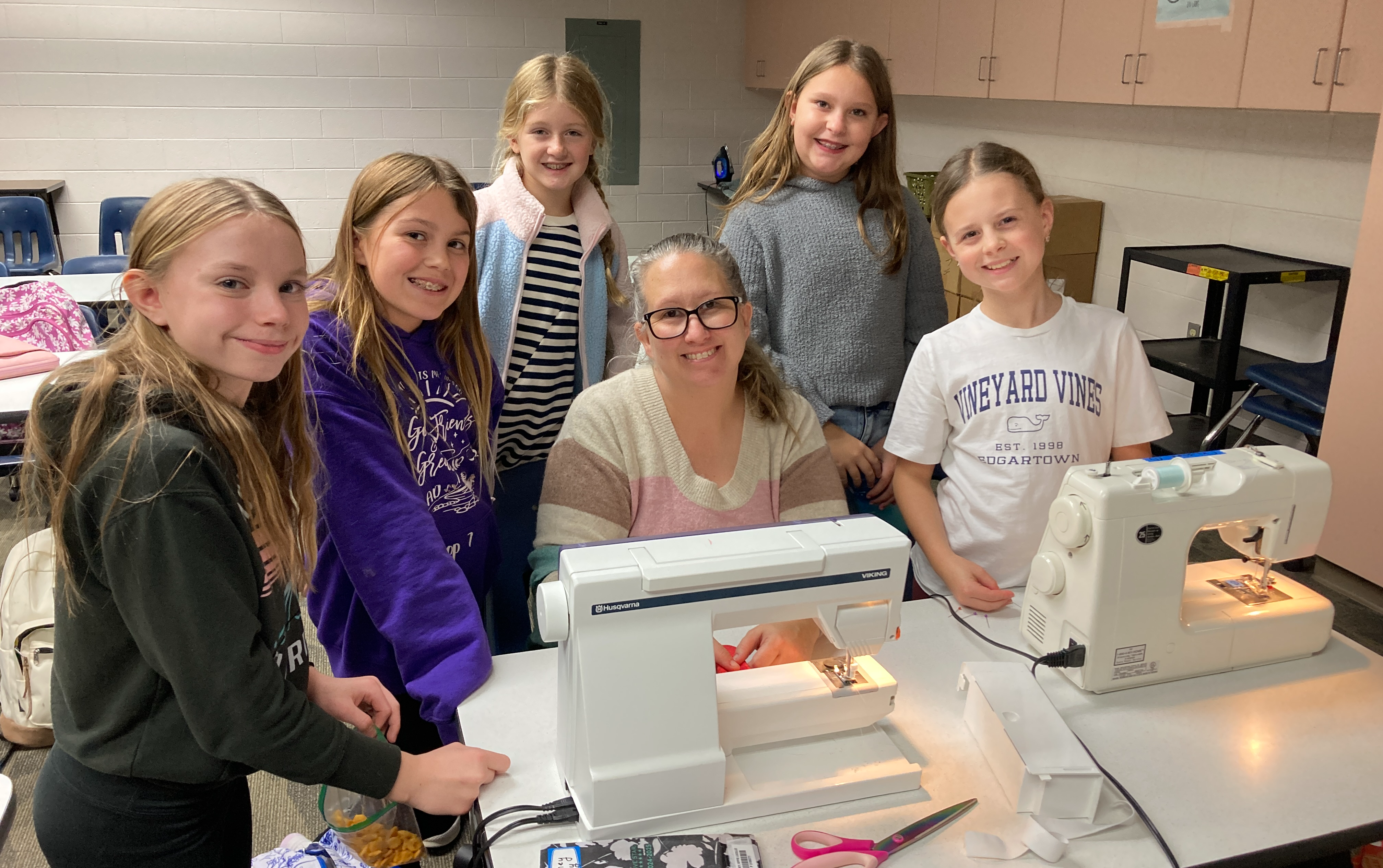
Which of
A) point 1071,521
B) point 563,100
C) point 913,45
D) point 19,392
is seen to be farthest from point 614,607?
point 913,45

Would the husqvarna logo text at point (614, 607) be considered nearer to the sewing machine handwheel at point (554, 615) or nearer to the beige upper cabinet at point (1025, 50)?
the sewing machine handwheel at point (554, 615)

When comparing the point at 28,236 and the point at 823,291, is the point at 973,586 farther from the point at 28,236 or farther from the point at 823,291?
the point at 28,236

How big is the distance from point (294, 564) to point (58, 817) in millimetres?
353

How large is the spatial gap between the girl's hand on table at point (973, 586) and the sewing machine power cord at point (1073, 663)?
0.08 feet

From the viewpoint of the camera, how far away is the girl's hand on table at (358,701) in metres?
1.28

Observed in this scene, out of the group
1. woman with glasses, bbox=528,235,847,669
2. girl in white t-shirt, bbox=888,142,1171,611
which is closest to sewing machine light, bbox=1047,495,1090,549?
girl in white t-shirt, bbox=888,142,1171,611

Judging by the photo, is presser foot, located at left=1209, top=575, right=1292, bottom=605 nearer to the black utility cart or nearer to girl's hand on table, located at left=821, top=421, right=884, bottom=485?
girl's hand on table, located at left=821, top=421, right=884, bottom=485

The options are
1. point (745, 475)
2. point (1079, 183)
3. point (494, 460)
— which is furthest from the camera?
→ point (1079, 183)

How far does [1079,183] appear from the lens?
4.30 meters

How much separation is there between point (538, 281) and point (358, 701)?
0.91 m

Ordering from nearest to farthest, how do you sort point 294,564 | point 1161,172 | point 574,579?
point 574,579 < point 294,564 < point 1161,172

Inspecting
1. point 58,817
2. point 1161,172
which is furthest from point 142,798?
point 1161,172

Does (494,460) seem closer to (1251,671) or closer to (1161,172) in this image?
(1251,671)

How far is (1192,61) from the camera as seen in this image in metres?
3.24
